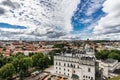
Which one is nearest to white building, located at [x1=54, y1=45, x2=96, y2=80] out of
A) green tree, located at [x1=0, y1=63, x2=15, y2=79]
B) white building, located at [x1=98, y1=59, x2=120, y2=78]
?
white building, located at [x1=98, y1=59, x2=120, y2=78]

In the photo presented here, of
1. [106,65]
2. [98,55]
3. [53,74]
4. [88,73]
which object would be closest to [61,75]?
[53,74]

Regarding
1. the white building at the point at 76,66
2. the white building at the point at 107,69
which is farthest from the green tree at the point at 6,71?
the white building at the point at 107,69

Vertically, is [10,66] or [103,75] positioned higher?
[10,66]

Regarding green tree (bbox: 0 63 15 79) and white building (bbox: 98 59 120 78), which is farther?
white building (bbox: 98 59 120 78)

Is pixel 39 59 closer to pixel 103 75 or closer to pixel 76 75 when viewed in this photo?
pixel 76 75

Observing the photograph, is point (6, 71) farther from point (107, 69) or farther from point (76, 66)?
point (107, 69)

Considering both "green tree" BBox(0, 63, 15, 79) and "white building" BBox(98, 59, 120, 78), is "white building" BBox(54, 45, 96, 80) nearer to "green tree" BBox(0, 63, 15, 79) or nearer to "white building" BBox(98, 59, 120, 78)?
"white building" BBox(98, 59, 120, 78)

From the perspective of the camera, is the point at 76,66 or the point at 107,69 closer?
the point at 76,66

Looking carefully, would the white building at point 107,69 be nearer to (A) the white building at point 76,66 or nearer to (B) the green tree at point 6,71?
(A) the white building at point 76,66

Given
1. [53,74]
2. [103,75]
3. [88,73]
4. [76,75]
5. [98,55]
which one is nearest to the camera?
[88,73]

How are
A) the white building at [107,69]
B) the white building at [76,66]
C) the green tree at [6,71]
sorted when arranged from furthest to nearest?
the white building at [107,69]
the green tree at [6,71]
the white building at [76,66]

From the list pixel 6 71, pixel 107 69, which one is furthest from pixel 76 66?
pixel 6 71
